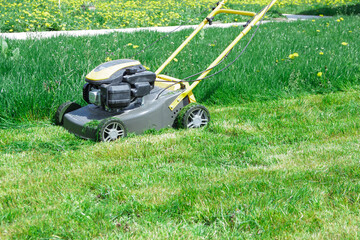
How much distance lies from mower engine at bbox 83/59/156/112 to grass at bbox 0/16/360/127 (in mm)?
823

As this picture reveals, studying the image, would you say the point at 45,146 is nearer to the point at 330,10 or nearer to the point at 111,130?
the point at 111,130

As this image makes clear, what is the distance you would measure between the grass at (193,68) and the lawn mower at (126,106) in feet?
1.29

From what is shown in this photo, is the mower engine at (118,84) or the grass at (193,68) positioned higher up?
the mower engine at (118,84)

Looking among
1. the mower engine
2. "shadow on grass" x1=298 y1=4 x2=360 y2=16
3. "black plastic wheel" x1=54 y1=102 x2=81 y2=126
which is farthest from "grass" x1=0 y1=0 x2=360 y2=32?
the mower engine

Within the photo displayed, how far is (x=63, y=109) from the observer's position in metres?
4.02

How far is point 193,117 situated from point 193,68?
1.41 meters

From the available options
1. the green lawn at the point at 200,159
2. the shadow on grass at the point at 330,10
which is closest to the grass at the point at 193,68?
the green lawn at the point at 200,159

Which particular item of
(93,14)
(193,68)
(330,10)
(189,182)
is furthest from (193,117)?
(330,10)

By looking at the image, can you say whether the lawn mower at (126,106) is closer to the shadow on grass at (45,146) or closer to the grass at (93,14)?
the shadow on grass at (45,146)

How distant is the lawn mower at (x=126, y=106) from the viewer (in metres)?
3.51

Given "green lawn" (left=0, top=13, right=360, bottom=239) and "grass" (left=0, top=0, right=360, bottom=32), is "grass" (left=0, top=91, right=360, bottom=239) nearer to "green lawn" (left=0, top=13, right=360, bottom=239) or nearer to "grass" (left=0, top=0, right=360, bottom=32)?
"green lawn" (left=0, top=13, right=360, bottom=239)

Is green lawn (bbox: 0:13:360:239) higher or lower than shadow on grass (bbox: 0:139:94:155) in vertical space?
higher

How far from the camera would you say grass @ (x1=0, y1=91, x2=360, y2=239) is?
2295 mm

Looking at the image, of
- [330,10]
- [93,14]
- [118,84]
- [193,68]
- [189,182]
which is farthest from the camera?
[330,10]
